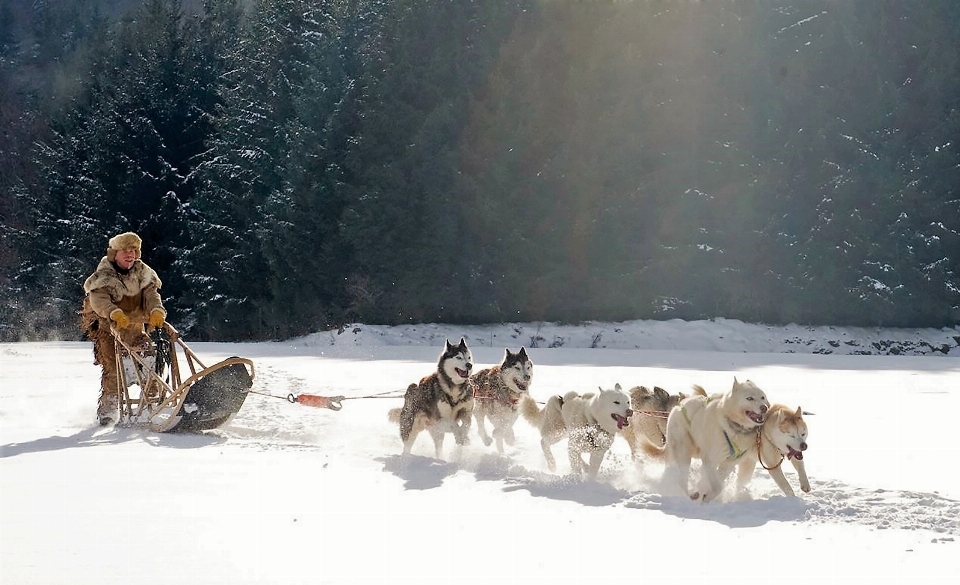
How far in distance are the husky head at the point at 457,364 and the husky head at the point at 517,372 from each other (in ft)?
1.89

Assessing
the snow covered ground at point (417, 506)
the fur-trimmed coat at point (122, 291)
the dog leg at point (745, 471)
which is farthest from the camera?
the fur-trimmed coat at point (122, 291)

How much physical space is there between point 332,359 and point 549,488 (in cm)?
1072

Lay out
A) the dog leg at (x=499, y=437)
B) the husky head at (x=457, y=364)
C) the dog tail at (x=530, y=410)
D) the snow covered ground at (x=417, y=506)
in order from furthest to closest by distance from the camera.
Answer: the dog tail at (x=530, y=410) → the dog leg at (x=499, y=437) → the husky head at (x=457, y=364) → the snow covered ground at (x=417, y=506)

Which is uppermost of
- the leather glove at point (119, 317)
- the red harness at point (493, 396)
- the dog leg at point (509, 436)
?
the leather glove at point (119, 317)

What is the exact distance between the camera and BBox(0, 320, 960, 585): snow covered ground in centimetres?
467

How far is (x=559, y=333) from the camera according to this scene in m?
23.0

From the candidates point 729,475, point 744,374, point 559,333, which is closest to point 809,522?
point 729,475

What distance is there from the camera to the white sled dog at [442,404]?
8141 millimetres

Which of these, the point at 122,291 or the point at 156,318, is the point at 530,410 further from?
the point at 122,291

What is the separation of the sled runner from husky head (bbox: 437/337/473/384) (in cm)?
202

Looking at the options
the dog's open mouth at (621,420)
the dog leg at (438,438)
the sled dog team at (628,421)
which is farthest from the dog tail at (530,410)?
the dog's open mouth at (621,420)

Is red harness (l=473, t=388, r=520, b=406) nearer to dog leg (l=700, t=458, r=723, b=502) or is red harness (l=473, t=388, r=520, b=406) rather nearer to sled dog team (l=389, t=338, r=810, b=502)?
sled dog team (l=389, t=338, r=810, b=502)

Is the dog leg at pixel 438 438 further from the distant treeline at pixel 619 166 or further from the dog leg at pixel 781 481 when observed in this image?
the distant treeline at pixel 619 166

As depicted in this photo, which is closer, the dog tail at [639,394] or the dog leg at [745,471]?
the dog leg at [745,471]
